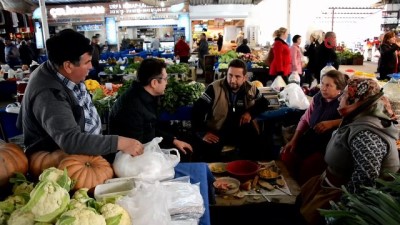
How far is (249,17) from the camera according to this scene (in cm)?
1780

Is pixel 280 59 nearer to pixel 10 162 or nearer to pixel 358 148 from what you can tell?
pixel 358 148

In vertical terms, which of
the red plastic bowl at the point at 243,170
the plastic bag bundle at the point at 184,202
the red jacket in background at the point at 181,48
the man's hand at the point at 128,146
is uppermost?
the red jacket in background at the point at 181,48

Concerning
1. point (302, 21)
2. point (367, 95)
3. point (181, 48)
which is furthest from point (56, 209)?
point (302, 21)

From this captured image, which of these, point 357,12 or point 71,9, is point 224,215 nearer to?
point 71,9

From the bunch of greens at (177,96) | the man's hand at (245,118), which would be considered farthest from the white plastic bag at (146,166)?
the bunch of greens at (177,96)

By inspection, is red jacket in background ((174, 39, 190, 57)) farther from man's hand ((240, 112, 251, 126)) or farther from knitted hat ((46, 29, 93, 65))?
knitted hat ((46, 29, 93, 65))

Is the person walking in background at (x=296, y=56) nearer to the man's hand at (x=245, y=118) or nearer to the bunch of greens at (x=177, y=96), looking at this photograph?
the bunch of greens at (x=177, y=96)

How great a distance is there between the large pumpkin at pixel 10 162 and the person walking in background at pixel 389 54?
9.19 m

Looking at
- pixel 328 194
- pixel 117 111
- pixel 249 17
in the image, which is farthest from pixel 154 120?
pixel 249 17

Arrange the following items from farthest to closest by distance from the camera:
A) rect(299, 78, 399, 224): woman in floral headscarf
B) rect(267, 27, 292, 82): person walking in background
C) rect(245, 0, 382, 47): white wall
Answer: rect(245, 0, 382, 47): white wall → rect(267, 27, 292, 82): person walking in background → rect(299, 78, 399, 224): woman in floral headscarf

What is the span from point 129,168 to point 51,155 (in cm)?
42

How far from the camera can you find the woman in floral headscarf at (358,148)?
205cm

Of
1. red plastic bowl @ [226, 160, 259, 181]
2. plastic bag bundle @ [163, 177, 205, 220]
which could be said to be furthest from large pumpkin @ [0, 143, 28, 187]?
red plastic bowl @ [226, 160, 259, 181]

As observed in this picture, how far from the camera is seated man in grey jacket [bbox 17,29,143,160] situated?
170cm
